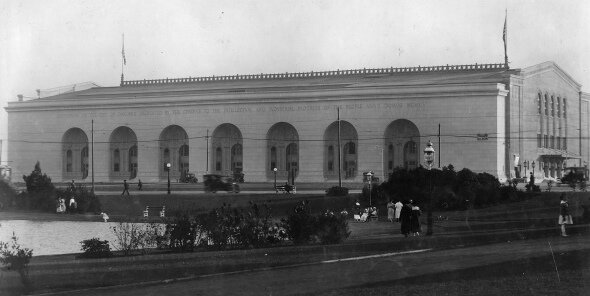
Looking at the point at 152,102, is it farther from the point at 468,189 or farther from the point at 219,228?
the point at 219,228

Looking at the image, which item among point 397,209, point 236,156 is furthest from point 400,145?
point 397,209

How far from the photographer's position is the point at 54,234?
28547 mm

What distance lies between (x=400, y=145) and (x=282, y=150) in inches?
378

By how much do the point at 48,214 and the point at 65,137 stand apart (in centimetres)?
3903

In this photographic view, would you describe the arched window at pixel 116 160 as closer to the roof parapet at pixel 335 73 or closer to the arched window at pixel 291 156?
the roof parapet at pixel 335 73

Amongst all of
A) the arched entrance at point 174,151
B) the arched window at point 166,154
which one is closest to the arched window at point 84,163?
the arched entrance at point 174,151

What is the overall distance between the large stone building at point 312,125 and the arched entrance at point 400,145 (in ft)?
0.25

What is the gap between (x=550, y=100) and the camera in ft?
247

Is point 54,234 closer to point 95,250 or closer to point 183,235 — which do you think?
point 183,235

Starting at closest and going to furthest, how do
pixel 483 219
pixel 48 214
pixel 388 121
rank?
pixel 483 219 < pixel 48 214 < pixel 388 121

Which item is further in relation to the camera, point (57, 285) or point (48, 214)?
point (48, 214)

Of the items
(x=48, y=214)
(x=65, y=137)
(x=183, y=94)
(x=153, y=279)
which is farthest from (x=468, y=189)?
(x=65, y=137)

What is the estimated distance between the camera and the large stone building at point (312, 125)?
65438mm

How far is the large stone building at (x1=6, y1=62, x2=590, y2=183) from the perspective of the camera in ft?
215
